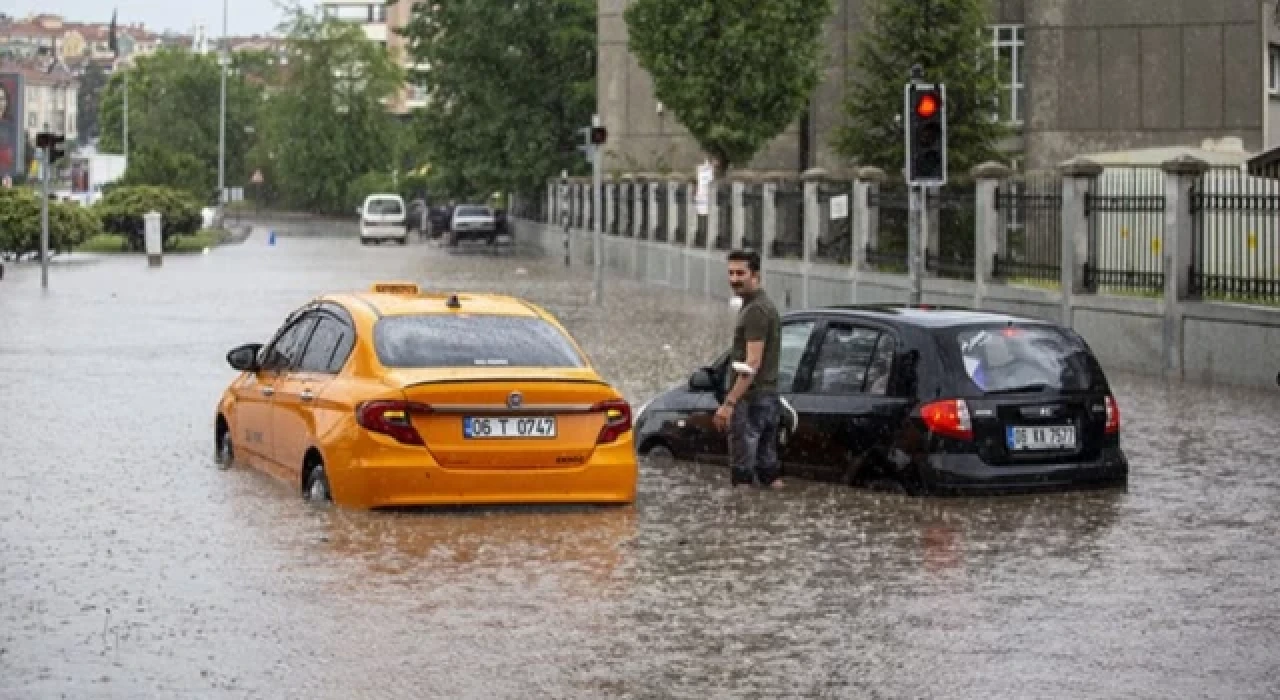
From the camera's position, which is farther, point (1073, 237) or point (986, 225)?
point (986, 225)

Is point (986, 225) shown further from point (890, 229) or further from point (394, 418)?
point (394, 418)

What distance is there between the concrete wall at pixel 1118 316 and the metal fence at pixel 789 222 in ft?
0.85

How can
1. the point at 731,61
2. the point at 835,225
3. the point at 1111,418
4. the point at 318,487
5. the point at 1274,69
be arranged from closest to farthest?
1. the point at 318,487
2. the point at 1111,418
3. the point at 835,225
4. the point at 731,61
5. the point at 1274,69

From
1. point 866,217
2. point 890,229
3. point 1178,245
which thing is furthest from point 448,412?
point 866,217

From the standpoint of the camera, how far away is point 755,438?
16.9 m

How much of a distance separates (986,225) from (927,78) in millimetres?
12893

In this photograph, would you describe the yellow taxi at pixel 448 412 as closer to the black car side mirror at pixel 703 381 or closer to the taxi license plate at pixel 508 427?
the taxi license plate at pixel 508 427

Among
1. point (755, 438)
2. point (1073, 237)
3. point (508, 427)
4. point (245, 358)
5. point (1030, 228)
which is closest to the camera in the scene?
point (508, 427)

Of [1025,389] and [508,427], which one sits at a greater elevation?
[1025,389]

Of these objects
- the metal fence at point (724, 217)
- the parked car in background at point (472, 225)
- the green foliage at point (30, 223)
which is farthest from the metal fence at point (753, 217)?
the parked car in background at point (472, 225)

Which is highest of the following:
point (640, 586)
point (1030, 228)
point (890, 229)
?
point (890, 229)

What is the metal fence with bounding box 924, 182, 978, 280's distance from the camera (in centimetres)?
3372

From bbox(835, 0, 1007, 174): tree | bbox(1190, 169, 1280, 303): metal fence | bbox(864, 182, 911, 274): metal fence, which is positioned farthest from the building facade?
bbox(1190, 169, 1280, 303): metal fence

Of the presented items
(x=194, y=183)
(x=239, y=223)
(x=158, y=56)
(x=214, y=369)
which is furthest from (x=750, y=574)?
(x=158, y=56)
